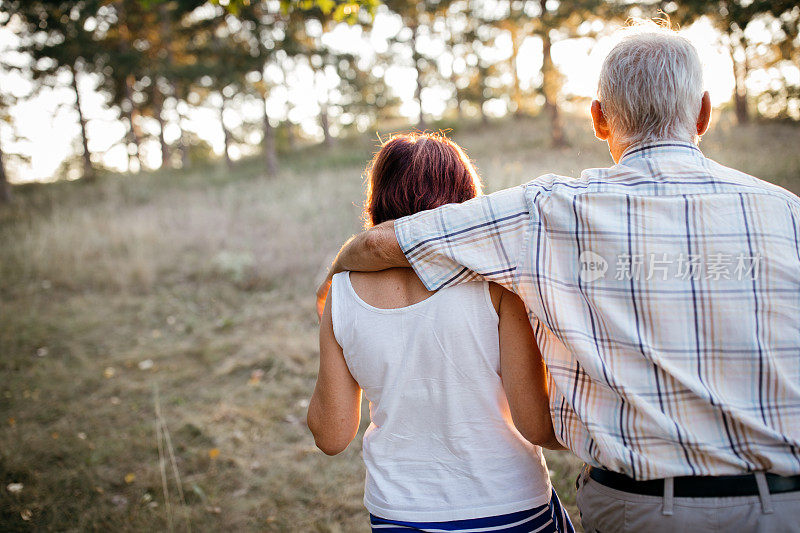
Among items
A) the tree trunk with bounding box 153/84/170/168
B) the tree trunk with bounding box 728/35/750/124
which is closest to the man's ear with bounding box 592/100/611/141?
the tree trunk with bounding box 728/35/750/124

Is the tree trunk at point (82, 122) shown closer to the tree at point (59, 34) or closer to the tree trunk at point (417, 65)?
the tree at point (59, 34)

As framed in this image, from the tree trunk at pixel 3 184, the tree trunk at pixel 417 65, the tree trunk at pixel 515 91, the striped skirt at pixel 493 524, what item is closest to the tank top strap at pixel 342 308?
the striped skirt at pixel 493 524

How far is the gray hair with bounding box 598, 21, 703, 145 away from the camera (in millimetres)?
1312

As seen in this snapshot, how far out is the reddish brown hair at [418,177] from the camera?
1565 mm

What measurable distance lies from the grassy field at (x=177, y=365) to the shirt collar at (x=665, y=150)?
2.61 metres

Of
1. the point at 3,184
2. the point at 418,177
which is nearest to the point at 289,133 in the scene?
the point at 3,184

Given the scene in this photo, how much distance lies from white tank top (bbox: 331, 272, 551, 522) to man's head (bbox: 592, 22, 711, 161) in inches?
23.3

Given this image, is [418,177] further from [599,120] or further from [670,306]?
[670,306]

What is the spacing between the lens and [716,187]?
1.19 metres

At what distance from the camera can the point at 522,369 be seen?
56.2 inches

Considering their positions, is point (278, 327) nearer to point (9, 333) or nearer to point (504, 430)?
point (9, 333)

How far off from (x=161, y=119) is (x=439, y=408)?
25.1m

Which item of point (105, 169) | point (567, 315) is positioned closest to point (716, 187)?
point (567, 315)

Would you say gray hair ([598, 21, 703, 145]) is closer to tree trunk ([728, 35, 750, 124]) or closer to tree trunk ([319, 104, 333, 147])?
tree trunk ([728, 35, 750, 124])
